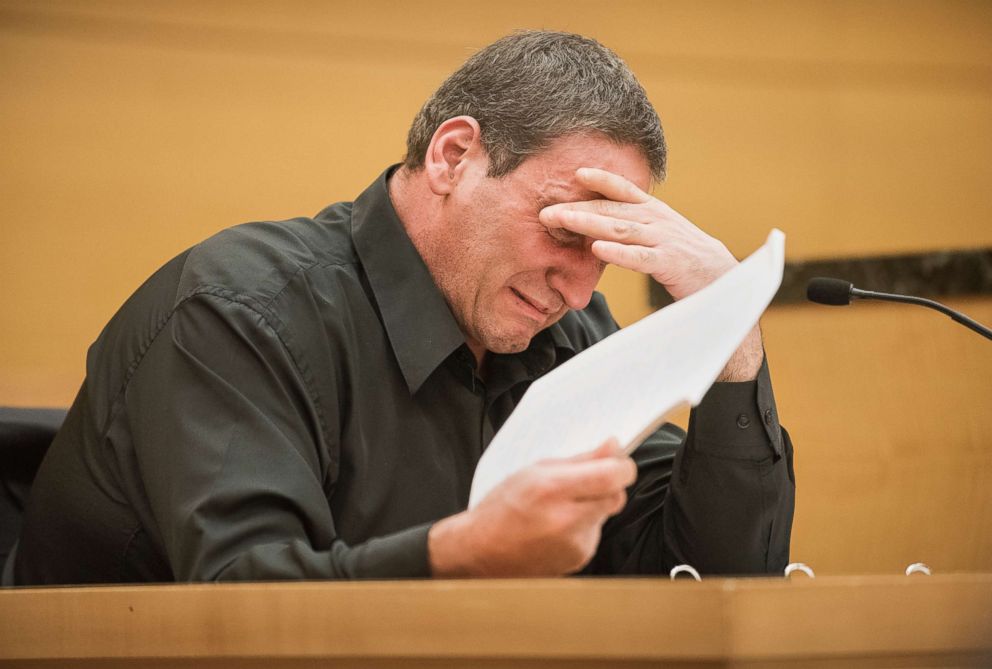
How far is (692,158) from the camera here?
2.82 meters

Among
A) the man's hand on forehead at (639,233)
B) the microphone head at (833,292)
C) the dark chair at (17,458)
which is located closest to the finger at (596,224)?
the man's hand on forehead at (639,233)

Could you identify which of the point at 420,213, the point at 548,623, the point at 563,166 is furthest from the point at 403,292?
the point at 548,623

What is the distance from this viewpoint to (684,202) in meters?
2.81

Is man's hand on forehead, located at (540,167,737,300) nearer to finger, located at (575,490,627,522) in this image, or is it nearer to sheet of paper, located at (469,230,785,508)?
sheet of paper, located at (469,230,785,508)

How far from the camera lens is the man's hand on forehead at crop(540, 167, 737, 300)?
1.18 m

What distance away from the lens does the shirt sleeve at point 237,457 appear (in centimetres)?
80

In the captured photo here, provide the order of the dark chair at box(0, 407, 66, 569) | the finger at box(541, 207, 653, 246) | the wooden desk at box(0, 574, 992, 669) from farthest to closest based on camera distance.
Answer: the dark chair at box(0, 407, 66, 569), the finger at box(541, 207, 653, 246), the wooden desk at box(0, 574, 992, 669)

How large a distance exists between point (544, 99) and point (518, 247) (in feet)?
0.56

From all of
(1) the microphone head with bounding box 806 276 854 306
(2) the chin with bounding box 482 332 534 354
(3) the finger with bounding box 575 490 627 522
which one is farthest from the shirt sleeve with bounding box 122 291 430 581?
(1) the microphone head with bounding box 806 276 854 306

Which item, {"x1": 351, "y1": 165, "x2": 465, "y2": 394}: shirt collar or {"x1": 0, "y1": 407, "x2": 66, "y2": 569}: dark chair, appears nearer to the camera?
{"x1": 351, "y1": 165, "x2": 465, "y2": 394}: shirt collar

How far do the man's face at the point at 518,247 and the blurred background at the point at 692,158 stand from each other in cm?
143

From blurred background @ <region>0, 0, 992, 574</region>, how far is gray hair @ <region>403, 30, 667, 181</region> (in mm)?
1373

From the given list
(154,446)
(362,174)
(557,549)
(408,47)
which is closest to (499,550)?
(557,549)

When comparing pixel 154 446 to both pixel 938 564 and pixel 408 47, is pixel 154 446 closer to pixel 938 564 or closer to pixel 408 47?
pixel 408 47
